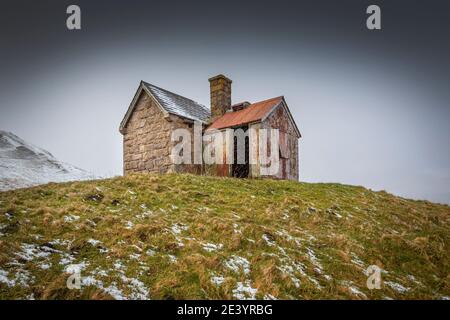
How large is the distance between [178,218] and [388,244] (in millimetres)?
5541

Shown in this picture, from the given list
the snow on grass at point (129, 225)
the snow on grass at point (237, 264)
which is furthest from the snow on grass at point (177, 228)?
the snow on grass at point (237, 264)

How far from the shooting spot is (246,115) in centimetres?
1598

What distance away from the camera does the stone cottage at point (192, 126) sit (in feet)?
49.8

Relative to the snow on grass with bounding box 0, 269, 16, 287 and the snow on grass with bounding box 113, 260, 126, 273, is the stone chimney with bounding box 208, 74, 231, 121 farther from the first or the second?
the snow on grass with bounding box 0, 269, 16, 287

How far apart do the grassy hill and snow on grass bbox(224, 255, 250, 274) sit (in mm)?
32

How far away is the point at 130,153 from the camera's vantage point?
55.7 feet

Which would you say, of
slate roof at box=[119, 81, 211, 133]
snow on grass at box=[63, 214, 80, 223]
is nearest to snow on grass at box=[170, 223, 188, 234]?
snow on grass at box=[63, 214, 80, 223]

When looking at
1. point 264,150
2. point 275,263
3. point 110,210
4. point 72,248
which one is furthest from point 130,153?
point 275,263

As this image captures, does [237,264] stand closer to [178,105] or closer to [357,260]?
[357,260]

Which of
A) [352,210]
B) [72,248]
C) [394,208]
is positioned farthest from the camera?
[394,208]

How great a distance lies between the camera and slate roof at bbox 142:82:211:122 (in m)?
15.8

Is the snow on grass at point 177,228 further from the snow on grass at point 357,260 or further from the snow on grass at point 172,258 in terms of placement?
the snow on grass at point 357,260

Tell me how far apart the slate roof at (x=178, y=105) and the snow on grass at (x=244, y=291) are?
475 inches
